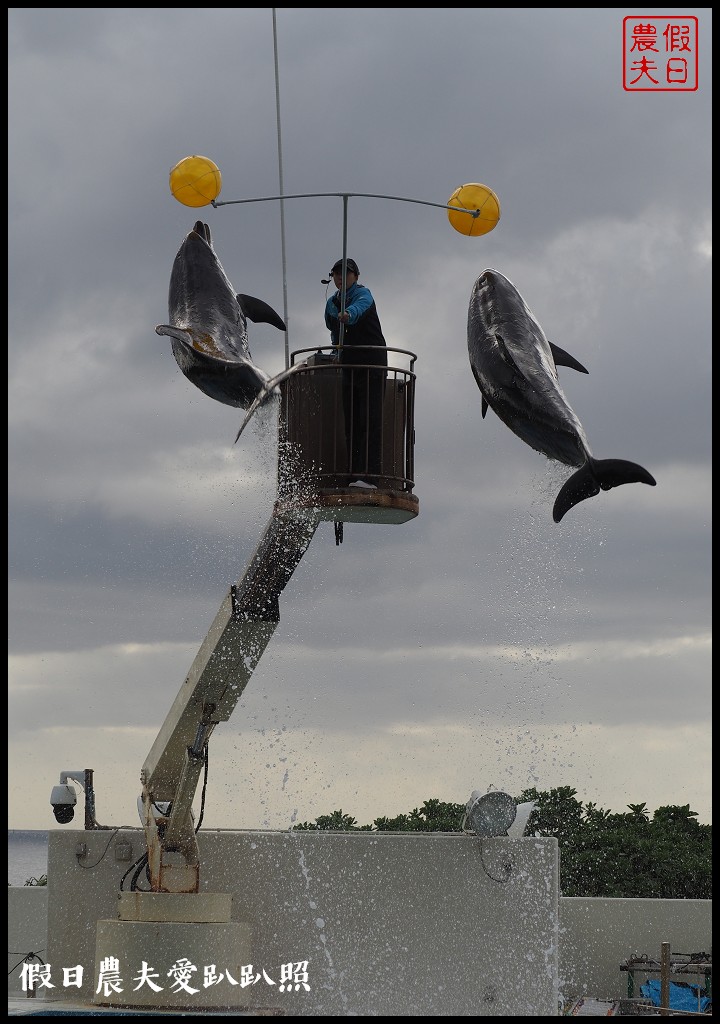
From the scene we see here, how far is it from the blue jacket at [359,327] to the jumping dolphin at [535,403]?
1049mm

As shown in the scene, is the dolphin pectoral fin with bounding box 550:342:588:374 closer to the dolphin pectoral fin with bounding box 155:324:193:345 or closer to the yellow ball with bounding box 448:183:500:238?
the yellow ball with bounding box 448:183:500:238

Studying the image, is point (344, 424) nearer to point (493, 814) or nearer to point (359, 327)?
point (359, 327)

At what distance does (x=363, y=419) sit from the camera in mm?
10367

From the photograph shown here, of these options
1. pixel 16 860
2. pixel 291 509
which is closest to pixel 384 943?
pixel 291 509

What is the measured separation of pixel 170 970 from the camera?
12047 mm

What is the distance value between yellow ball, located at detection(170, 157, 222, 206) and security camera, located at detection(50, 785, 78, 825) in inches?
258

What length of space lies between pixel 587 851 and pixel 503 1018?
1029cm

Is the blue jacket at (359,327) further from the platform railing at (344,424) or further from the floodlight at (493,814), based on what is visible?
the floodlight at (493,814)

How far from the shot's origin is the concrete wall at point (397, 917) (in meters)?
13.2

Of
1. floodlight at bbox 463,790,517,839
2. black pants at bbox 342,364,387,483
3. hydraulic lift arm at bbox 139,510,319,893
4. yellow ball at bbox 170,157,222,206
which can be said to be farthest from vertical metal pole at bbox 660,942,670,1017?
yellow ball at bbox 170,157,222,206

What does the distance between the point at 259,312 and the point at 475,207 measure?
7.67 feet

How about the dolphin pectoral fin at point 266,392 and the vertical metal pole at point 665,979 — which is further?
the vertical metal pole at point 665,979

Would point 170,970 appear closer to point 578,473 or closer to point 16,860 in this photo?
point 578,473

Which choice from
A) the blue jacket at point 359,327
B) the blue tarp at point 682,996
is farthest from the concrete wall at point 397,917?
the blue jacket at point 359,327
